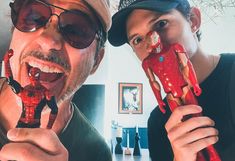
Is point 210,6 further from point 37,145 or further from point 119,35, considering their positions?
point 37,145

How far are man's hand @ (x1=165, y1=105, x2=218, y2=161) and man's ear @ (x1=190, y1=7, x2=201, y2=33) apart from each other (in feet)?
0.56

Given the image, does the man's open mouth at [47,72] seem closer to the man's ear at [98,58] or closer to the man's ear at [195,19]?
the man's ear at [98,58]

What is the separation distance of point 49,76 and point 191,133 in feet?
0.72

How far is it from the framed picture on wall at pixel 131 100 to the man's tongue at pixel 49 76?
123mm

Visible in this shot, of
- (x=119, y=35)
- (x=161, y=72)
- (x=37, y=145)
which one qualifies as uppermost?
(x=119, y=35)

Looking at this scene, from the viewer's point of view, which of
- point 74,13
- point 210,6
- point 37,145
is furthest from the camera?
point 210,6

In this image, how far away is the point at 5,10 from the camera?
18.9 inches

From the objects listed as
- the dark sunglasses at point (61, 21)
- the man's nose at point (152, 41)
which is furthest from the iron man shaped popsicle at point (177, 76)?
the dark sunglasses at point (61, 21)

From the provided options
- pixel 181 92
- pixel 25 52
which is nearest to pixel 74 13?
pixel 25 52

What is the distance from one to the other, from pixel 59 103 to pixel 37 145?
12 cm

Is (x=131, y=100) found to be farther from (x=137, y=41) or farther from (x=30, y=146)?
(x=30, y=146)

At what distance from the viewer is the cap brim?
0.45m

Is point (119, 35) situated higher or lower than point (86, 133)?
higher

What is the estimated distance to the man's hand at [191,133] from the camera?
0.38m
